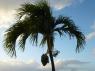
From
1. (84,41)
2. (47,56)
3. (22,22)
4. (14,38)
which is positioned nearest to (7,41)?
(14,38)

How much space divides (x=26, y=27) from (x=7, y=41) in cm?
112

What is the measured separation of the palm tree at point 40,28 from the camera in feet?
43.9

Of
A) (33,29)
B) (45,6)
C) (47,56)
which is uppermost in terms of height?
(45,6)

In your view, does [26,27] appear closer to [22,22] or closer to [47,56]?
[22,22]

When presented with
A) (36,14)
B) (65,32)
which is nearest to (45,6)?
(36,14)

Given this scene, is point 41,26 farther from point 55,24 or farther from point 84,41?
point 84,41

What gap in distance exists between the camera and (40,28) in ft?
44.8

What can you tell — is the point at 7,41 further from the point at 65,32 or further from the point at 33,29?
the point at 65,32

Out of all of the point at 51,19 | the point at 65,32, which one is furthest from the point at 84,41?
the point at 51,19

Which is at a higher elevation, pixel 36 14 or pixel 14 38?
pixel 36 14

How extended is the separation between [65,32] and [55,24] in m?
0.65

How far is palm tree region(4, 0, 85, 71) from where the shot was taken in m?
13.4

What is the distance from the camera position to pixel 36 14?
44.2ft

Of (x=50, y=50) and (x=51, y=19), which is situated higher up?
(x=51, y=19)
